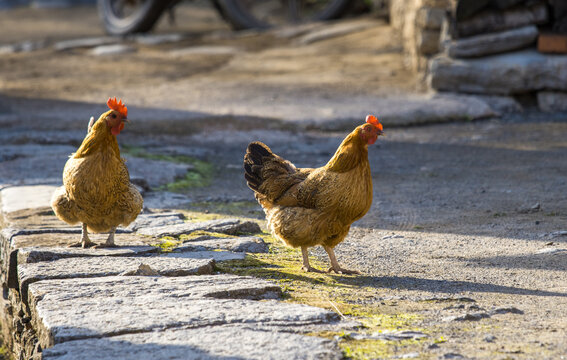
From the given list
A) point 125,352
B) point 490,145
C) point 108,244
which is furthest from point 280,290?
point 490,145

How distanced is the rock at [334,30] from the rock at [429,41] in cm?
383

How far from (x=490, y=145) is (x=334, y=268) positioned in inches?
156

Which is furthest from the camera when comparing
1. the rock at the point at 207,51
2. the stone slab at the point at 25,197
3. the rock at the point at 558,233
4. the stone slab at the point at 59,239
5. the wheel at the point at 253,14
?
the wheel at the point at 253,14

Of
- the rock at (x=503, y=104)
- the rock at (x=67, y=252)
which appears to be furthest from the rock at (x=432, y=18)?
the rock at (x=67, y=252)

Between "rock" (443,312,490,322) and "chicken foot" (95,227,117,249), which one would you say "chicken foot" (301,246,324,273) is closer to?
"rock" (443,312,490,322)

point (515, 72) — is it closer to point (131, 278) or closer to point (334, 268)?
point (334, 268)

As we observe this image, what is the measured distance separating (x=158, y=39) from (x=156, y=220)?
10.4 m

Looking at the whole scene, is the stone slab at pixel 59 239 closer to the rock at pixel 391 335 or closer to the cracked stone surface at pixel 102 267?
the cracked stone surface at pixel 102 267

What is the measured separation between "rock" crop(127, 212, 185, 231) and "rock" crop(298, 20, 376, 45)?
28.7 feet

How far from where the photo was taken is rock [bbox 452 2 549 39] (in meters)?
9.09

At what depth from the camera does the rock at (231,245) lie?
4.41 meters

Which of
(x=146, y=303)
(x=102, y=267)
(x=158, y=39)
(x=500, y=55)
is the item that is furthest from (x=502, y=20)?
(x=158, y=39)

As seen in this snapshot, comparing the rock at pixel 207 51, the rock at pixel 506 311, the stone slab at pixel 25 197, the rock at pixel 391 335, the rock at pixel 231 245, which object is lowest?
the rock at pixel 506 311

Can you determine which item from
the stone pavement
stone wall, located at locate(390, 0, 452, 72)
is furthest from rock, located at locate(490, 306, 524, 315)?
stone wall, located at locate(390, 0, 452, 72)
